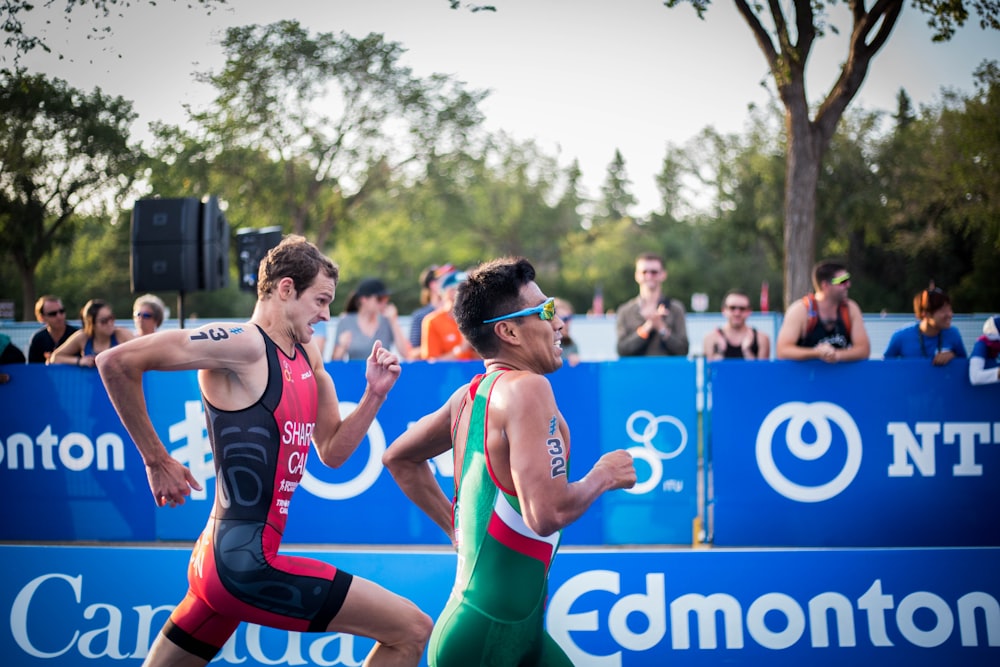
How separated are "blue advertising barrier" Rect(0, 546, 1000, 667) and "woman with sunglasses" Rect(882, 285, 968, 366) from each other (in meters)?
3.11

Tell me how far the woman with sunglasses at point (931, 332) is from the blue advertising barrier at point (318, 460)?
6.90ft

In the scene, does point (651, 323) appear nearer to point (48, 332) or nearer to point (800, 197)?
point (800, 197)

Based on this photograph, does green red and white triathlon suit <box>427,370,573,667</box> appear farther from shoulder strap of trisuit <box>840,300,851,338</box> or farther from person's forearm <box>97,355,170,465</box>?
shoulder strap of trisuit <box>840,300,851,338</box>

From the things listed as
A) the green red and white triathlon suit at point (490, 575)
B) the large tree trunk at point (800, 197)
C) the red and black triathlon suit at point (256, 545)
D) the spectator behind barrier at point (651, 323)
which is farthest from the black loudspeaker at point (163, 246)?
the large tree trunk at point (800, 197)

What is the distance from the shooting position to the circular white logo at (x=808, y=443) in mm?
6492

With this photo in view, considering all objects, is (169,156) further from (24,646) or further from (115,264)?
(115,264)

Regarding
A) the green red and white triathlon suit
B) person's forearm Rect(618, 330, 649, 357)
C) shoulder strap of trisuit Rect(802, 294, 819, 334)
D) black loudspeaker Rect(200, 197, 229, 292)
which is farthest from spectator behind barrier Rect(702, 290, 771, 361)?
the green red and white triathlon suit

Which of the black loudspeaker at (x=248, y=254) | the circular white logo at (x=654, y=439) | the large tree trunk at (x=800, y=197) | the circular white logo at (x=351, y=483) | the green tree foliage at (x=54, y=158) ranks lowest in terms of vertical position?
the circular white logo at (x=351, y=483)

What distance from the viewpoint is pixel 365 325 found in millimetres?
8898

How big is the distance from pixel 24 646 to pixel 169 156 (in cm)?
1600

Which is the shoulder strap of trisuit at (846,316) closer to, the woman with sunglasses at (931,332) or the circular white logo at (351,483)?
the woman with sunglasses at (931,332)

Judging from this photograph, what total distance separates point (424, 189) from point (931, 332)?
97.0ft

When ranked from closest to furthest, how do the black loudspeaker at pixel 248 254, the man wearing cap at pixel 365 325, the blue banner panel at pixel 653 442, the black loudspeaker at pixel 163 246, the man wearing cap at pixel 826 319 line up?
the blue banner panel at pixel 653 442 < the man wearing cap at pixel 826 319 < the black loudspeaker at pixel 163 246 < the man wearing cap at pixel 365 325 < the black loudspeaker at pixel 248 254

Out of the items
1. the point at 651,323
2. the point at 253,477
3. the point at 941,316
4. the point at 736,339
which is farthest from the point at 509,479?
the point at 736,339
